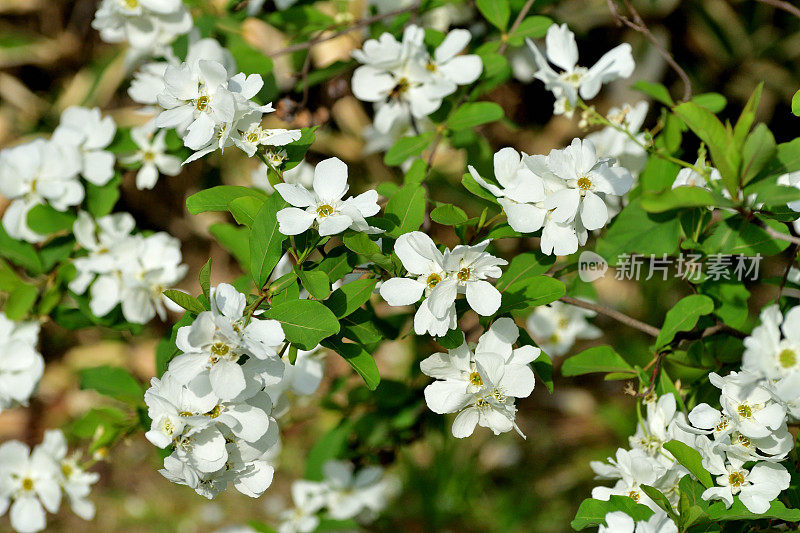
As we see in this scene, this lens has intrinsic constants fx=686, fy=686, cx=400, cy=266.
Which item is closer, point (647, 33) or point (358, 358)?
point (358, 358)

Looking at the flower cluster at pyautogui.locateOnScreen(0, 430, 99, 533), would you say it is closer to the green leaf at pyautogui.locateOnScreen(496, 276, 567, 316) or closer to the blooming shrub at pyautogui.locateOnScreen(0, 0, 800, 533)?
the blooming shrub at pyautogui.locateOnScreen(0, 0, 800, 533)

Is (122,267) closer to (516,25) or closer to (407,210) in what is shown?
(407,210)

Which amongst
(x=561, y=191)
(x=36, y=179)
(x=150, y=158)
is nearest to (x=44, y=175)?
(x=36, y=179)

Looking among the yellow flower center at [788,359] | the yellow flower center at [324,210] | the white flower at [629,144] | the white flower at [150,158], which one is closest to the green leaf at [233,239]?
the white flower at [150,158]

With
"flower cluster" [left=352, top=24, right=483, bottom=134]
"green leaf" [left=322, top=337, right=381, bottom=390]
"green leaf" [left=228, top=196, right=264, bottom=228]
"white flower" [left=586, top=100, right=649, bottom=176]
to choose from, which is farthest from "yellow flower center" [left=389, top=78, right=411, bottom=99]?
"green leaf" [left=322, top=337, right=381, bottom=390]

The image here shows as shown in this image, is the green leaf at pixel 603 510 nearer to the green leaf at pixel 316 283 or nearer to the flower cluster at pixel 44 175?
the green leaf at pixel 316 283

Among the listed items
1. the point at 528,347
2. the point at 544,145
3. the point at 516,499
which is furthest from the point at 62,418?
the point at 528,347
